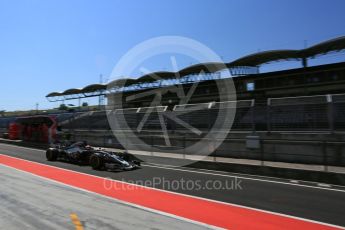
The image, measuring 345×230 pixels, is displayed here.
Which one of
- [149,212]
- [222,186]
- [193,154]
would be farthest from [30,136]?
[149,212]

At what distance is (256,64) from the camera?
63531 mm

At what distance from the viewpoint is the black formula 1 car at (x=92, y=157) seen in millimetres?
16736

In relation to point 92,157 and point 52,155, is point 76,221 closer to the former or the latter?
point 92,157

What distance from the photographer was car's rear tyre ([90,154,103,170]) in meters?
17.2

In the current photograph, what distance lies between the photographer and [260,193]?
11461 mm

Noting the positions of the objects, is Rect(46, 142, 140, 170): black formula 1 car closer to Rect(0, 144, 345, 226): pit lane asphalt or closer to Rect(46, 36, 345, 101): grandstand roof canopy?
Rect(0, 144, 345, 226): pit lane asphalt

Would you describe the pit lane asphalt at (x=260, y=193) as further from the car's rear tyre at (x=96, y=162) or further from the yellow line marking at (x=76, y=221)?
the yellow line marking at (x=76, y=221)

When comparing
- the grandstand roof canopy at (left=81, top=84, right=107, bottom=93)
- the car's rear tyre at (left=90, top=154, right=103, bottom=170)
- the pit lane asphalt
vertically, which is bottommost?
the pit lane asphalt

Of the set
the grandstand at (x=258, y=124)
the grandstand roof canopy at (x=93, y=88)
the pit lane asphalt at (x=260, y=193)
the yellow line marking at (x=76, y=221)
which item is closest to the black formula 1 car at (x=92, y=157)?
the pit lane asphalt at (x=260, y=193)

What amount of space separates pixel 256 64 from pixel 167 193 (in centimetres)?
5411

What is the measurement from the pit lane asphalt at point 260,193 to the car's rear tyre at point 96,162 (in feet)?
1.22

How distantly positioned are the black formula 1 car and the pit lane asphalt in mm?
396

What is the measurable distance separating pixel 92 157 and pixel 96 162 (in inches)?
16.6

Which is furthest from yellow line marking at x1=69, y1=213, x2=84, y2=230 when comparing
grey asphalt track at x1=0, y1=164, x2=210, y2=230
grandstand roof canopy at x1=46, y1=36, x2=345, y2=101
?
grandstand roof canopy at x1=46, y1=36, x2=345, y2=101
